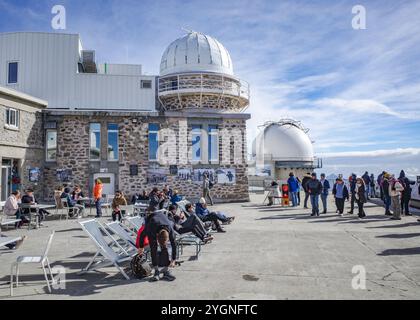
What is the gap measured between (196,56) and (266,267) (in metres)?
21.7

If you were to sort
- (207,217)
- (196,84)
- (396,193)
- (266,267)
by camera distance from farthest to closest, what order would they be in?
(196,84)
(396,193)
(207,217)
(266,267)

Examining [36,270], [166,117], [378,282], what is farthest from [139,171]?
[378,282]

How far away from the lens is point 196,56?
25453mm

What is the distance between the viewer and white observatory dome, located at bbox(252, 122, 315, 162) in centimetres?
4188

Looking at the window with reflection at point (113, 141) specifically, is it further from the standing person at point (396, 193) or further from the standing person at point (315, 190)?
the standing person at point (396, 193)

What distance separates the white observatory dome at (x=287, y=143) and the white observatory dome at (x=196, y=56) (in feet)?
57.9

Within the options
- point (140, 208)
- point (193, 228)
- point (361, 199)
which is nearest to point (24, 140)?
point (140, 208)

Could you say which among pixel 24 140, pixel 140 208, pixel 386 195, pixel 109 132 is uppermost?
pixel 109 132

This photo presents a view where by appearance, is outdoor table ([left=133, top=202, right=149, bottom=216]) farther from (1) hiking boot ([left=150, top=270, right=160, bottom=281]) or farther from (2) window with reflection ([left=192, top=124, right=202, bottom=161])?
(2) window with reflection ([left=192, top=124, right=202, bottom=161])

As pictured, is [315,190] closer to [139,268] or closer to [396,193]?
[396,193]

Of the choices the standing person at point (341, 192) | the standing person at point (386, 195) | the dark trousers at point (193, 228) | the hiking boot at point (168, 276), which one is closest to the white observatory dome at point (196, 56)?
the standing person at point (341, 192)

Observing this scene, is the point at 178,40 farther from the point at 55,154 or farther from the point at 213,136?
the point at 55,154

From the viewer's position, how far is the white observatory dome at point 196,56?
2530 cm

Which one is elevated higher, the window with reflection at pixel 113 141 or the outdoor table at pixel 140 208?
the window with reflection at pixel 113 141
